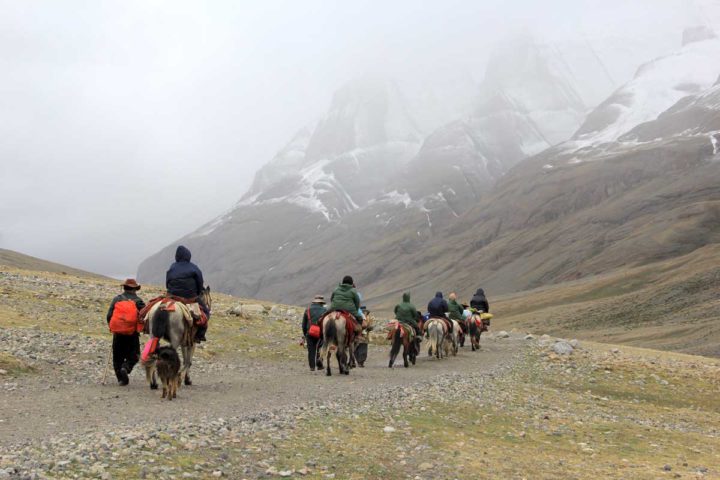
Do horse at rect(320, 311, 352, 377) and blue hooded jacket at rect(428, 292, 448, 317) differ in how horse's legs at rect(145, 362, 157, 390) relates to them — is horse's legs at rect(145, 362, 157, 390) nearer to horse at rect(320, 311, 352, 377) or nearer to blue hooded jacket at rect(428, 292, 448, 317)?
horse at rect(320, 311, 352, 377)

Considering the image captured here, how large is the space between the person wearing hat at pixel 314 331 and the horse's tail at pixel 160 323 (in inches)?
320

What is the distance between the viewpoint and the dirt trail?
42.2ft

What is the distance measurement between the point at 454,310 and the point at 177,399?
2270 centimetres

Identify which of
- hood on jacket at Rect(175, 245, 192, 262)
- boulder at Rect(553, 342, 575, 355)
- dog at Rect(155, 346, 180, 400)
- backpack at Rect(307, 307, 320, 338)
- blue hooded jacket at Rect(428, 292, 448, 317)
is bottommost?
boulder at Rect(553, 342, 575, 355)

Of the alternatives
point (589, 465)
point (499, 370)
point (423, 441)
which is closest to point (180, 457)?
point (423, 441)

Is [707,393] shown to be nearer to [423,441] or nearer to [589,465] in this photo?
[589,465]

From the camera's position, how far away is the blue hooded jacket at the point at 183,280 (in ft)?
60.9

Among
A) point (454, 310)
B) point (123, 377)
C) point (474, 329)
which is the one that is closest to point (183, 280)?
point (123, 377)

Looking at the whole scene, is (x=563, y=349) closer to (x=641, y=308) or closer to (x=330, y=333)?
(x=330, y=333)

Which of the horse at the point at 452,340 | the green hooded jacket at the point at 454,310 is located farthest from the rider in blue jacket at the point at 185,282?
the green hooded jacket at the point at 454,310

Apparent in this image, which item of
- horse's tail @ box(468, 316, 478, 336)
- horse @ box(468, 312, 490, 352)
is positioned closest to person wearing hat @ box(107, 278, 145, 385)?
horse's tail @ box(468, 316, 478, 336)

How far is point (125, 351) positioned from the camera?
18641 millimetres

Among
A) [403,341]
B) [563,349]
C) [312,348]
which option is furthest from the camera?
[563,349]

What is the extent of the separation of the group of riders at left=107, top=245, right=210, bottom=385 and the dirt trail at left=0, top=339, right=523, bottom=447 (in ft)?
2.47
